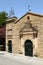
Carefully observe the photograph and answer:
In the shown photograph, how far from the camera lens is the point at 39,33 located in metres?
19.6

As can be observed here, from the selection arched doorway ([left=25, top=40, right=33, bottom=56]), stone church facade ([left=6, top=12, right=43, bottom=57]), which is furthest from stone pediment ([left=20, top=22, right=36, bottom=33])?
arched doorway ([left=25, top=40, right=33, bottom=56])

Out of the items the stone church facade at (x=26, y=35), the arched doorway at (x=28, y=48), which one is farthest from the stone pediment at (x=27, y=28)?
the arched doorway at (x=28, y=48)

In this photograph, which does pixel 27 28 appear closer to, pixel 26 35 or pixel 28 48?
pixel 26 35

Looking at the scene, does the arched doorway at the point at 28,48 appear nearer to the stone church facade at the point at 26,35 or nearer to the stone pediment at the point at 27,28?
the stone church facade at the point at 26,35

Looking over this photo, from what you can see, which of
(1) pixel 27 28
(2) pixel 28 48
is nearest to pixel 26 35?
(1) pixel 27 28

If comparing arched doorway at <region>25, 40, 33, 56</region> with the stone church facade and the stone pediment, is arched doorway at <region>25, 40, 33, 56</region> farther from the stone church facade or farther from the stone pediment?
the stone pediment

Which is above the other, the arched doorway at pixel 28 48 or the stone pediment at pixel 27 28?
the stone pediment at pixel 27 28

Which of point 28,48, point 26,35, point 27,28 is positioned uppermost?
point 27,28

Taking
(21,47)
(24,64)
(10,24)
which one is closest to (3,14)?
(10,24)

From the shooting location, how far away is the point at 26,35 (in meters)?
21.1

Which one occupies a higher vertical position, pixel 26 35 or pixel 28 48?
pixel 26 35

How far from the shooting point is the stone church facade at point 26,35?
1967 cm

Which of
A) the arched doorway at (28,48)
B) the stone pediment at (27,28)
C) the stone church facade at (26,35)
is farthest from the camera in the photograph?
the arched doorway at (28,48)

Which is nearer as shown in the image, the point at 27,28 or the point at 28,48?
the point at 27,28
